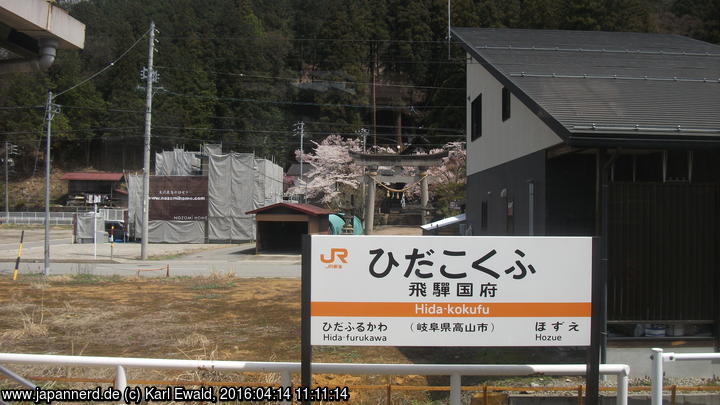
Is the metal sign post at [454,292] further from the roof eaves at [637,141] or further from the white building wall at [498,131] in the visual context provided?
the white building wall at [498,131]

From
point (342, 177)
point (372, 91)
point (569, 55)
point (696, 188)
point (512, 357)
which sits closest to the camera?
point (696, 188)

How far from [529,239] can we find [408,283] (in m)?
Result: 0.83

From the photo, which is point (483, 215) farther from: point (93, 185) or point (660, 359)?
point (93, 185)

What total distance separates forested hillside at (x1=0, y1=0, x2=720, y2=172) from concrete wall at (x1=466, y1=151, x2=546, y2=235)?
39.5 m

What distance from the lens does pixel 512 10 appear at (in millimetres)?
51812

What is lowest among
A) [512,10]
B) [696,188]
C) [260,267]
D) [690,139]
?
[260,267]

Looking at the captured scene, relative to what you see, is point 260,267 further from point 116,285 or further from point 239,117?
point 239,117

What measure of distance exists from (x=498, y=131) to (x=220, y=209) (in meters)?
28.7

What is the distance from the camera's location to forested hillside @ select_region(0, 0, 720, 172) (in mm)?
60625

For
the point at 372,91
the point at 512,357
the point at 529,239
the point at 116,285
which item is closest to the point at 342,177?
the point at 372,91

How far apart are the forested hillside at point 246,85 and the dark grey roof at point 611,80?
4091 centimetres

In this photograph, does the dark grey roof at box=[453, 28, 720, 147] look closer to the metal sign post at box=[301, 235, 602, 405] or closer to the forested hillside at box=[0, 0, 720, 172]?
the metal sign post at box=[301, 235, 602, 405]

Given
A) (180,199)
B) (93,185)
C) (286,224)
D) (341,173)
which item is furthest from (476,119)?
(93,185)

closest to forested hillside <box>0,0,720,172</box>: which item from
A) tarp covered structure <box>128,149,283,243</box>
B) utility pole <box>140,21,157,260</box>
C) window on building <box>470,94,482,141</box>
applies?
tarp covered structure <box>128,149,283,243</box>
